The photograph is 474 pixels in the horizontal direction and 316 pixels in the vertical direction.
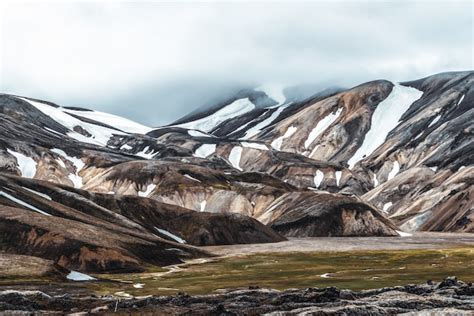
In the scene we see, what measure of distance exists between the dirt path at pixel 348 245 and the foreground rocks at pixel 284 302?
296ft

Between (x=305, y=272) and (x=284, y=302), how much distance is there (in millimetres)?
51448

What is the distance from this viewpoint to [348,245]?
6895 inches

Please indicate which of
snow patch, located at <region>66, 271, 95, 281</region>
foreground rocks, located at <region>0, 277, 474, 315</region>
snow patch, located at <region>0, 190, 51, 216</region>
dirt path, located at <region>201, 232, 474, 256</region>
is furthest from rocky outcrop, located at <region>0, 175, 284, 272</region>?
foreground rocks, located at <region>0, 277, 474, 315</region>

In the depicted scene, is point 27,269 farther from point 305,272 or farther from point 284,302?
point 284,302

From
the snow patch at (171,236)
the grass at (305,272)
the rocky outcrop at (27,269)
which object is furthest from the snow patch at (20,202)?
the rocky outcrop at (27,269)

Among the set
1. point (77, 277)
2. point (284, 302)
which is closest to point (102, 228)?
point (77, 277)

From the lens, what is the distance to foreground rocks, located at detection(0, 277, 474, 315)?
50.4 metres

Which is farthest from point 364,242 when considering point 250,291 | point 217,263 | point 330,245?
point 250,291

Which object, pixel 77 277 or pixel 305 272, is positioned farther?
pixel 305 272

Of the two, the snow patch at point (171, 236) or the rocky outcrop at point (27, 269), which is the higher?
the snow patch at point (171, 236)

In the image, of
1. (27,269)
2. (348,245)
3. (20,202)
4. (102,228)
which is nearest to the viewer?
(27,269)

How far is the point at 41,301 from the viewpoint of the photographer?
62.9 metres

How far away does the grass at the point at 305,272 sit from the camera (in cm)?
8694

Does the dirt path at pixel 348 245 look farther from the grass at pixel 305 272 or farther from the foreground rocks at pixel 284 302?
the foreground rocks at pixel 284 302
